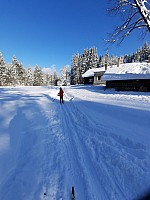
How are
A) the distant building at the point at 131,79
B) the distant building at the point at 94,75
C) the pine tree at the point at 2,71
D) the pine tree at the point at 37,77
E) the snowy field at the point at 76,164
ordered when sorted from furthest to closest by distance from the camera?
the pine tree at the point at 37,77 → the pine tree at the point at 2,71 → the distant building at the point at 94,75 → the distant building at the point at 131,79 → the snowy field at the point at 76,164

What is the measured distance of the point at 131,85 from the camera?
35219 millimetres

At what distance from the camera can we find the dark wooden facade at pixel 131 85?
109 feet

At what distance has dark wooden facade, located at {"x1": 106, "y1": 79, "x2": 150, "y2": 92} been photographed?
1304 inches

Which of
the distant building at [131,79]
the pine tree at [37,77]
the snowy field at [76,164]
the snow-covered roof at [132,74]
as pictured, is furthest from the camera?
the pine tree at [37,77]

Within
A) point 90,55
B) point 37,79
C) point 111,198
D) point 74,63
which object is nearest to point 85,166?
point 111,198

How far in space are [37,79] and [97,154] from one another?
8807 centimetres

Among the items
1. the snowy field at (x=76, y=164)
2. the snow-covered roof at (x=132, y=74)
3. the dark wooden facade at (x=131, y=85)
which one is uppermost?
the snow-covered roof at (x=132, y=74)

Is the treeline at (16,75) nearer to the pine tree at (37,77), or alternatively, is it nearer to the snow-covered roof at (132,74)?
the pine tree at (37,77)

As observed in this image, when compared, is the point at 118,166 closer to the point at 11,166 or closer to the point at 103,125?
the point at 11,166

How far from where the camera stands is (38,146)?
6488 mm

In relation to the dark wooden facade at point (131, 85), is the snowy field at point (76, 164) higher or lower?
lower

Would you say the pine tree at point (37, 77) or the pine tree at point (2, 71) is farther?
the pine tree at point (37, 77)

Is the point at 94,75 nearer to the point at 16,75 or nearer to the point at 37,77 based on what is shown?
the point at 16,75

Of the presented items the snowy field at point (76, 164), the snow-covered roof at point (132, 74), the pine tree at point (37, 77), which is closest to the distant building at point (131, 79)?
the snow-covered roof at point (132, 74)
